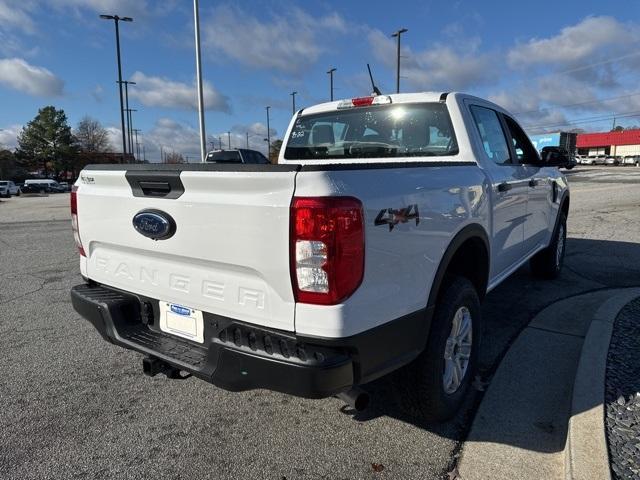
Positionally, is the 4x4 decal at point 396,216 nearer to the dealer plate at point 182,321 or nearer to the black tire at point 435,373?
the black tire at point 435,373

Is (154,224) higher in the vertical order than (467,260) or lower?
higher

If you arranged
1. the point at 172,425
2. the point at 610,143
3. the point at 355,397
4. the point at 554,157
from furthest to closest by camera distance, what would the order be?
the point at 610,143
the point at 554,157
the point at 172,425
the point at 355,397

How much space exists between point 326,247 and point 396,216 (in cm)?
43

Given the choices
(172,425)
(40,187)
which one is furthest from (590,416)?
(40,187)

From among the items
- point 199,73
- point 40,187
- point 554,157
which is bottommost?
point 40,187

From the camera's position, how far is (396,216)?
2.21 meters

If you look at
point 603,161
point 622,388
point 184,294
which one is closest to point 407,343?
point 184,294

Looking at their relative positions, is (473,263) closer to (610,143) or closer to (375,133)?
(375,133)

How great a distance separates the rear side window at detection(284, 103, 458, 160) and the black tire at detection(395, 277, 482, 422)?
1.25m

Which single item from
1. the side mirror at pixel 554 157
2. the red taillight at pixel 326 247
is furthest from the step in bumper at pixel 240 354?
the side mirror at pixel 554 157

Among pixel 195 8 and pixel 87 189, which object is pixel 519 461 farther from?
pixel 195 8

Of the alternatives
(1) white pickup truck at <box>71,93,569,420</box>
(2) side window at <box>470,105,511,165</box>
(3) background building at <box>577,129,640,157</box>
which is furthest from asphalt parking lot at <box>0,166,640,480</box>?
(3) background building at <box>577,129,640,157</box>

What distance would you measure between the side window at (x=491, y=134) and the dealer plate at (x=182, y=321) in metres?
2.47

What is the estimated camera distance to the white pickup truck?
2006 mm
